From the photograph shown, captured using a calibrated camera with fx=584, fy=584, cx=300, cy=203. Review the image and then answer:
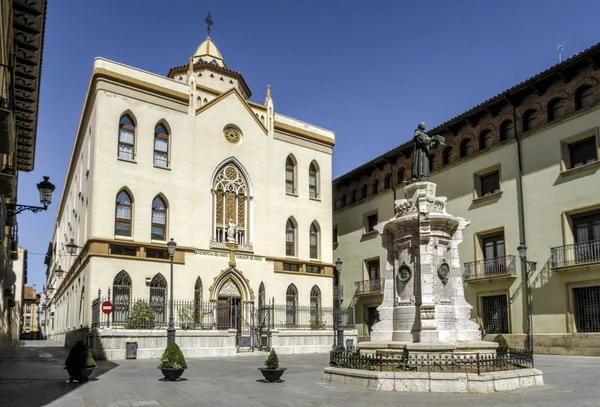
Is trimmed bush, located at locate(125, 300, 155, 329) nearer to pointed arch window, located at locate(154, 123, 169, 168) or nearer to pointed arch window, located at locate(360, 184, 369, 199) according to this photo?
pointed arch window, located at locate(154, 123, 169, 168)

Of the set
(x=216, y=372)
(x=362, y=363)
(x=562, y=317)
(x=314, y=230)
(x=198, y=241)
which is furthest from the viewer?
(x=314, y=230)

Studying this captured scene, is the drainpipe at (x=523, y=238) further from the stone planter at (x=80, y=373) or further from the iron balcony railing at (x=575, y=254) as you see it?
the stone planter at (x=80, y=373)

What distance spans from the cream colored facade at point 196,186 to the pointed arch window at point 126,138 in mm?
92

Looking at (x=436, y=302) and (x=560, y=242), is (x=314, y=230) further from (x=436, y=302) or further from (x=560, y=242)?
(x=436, y=302)

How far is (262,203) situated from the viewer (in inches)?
1399

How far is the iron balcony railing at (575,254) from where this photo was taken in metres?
25.3

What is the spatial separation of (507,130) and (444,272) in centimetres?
1834

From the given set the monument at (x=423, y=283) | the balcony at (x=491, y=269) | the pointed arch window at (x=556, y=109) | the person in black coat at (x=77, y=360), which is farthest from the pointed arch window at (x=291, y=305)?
the person in black coat at (x=77, y=360)

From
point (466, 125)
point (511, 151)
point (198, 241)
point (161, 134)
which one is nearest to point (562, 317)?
point (511, 151)

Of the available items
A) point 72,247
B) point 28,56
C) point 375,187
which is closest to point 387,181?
point 375,187

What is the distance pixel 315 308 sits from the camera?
35.9m

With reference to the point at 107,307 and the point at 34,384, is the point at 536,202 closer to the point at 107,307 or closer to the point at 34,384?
the point at 107,307

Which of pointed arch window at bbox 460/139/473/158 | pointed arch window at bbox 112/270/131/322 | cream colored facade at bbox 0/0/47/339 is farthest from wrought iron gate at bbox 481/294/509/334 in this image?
cream colored facade at bbox 0/0/47/339

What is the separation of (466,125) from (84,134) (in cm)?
2265
